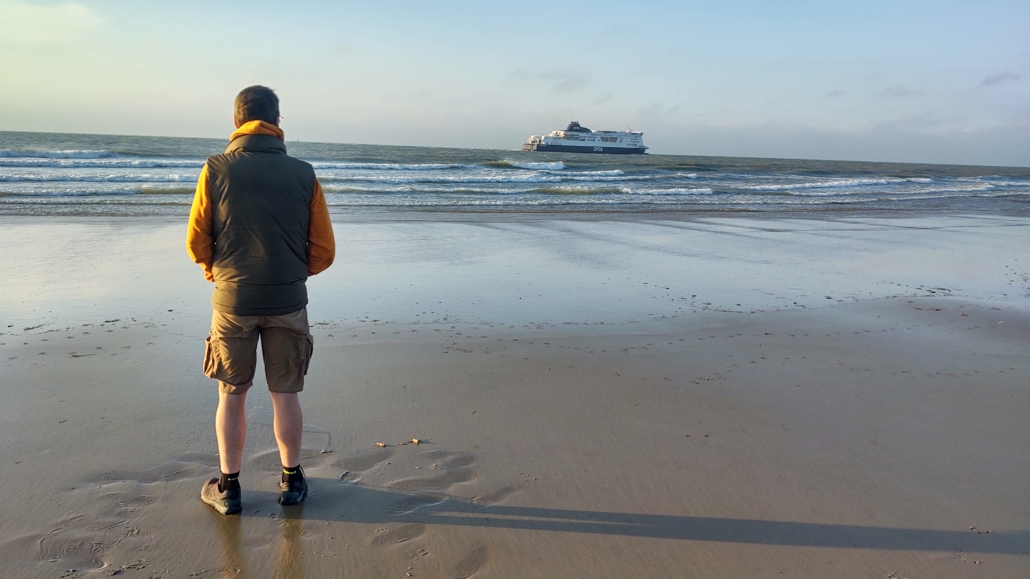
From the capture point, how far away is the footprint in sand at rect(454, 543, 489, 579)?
2.62m

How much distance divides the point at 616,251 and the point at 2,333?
760cm

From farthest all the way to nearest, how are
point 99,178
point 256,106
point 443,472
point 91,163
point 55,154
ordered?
point 55,154
point 91,163
point 99,178
point 443,472
point 256,106

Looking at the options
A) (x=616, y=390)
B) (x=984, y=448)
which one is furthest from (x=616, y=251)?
(x=984, y=448)

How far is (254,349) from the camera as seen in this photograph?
2.92 m

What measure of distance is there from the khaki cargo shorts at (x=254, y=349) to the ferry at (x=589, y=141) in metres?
79.5

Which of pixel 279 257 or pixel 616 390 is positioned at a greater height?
pixel 279 257

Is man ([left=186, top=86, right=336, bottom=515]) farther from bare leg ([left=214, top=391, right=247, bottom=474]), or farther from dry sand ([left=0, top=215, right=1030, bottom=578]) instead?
dry sand ([left=0, top=215, right=1030, bottom=578])

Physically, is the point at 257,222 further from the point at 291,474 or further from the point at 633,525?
the point at 633,525

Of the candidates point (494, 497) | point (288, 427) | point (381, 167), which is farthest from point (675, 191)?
point (288, 427)

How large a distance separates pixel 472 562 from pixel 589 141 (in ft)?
267

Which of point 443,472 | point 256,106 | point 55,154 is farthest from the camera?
point 55,154

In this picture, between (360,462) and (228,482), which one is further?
(360,462)

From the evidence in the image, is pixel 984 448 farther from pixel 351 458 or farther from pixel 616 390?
pixel 351 458

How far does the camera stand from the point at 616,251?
34.8 ft
